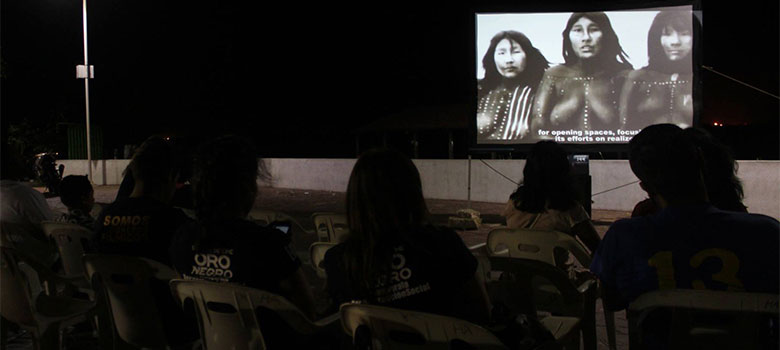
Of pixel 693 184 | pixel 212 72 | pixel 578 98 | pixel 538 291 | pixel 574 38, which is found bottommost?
pixel 538 291

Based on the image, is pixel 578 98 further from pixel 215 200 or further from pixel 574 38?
pixel 215 200

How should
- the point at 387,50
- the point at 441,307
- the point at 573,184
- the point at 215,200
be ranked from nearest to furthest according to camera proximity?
the point at 441,307, the point at 215,200, the point at 573,184, the point at 387,50

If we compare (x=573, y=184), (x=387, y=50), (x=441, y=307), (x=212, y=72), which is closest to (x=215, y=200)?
(x=441, y=307)

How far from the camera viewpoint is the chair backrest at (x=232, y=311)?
210 centimetres

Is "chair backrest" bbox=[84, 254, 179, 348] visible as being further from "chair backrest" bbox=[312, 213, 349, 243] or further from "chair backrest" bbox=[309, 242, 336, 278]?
"chair backrest" bbox=[312, 213, 349, 243]

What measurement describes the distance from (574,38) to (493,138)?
7.25 ft

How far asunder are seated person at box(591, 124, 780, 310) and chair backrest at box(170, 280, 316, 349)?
1145 millimetres

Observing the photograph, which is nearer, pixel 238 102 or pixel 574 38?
pixel 574 38

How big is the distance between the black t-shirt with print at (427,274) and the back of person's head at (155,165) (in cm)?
155

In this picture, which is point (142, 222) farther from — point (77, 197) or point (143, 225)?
point (77, 197)

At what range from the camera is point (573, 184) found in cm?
387

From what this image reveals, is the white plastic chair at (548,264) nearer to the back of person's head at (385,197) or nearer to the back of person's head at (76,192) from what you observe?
the back of person's head at (385,197)

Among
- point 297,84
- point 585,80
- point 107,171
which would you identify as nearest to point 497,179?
point 585,80

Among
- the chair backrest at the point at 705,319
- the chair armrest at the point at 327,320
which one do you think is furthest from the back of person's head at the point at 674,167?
the chair armrest at the point at 327,320
